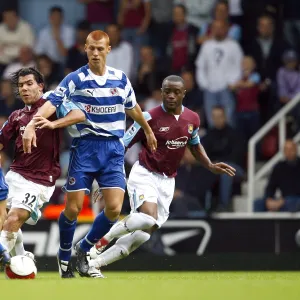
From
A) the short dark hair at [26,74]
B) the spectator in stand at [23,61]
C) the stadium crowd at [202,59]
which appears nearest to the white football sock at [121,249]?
the short dark hair at [26,74]

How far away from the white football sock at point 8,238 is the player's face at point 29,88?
1.29m

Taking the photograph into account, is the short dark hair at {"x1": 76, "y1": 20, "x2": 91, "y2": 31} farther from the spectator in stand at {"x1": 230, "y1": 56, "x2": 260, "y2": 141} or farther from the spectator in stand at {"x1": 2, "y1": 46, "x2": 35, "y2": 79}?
the spectator in stand at {"x1": 230, "y1": 56, "x2": 260, "y2": 141}

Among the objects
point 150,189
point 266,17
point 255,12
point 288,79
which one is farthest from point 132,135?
point 255,12

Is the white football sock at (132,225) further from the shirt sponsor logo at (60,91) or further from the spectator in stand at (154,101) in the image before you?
the spectator in stand at (154,101)

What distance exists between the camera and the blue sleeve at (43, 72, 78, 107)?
406 inches

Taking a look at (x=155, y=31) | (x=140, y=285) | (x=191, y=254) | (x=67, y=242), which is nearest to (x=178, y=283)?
(x=140, y=285)

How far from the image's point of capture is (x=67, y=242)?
35.6 ft

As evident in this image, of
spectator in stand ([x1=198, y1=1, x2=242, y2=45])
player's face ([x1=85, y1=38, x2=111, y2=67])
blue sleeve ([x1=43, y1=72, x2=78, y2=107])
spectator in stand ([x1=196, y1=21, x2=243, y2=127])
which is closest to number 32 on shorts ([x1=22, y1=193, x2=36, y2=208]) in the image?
blue sleeve ([x1=43, y1=72, x2=78, y2=107])

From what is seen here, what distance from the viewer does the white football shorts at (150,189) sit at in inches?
449

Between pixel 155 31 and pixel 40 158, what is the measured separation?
299 inches

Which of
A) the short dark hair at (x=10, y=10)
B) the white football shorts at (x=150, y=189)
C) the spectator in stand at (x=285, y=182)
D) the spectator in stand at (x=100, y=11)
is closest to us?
the white football shorts at (x=150, y=189)

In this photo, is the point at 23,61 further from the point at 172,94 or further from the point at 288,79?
the point at 172,94

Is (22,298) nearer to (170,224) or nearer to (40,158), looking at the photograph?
(40,158)

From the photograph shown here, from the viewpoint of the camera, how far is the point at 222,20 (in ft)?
55.4
